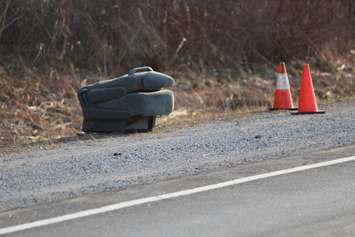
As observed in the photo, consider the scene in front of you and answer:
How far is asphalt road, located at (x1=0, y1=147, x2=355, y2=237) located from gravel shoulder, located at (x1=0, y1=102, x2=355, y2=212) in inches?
17.8

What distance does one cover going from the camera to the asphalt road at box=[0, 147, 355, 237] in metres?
6.84

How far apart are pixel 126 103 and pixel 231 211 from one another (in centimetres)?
500

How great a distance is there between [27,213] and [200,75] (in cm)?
1055

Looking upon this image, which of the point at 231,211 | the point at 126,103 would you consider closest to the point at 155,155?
the point at 126,103

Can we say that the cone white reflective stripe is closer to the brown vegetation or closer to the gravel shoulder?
the brown vegetation

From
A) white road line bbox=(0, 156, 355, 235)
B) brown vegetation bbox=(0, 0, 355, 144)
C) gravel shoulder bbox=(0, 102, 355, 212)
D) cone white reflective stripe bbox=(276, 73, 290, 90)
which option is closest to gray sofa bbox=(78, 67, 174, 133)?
gravel shoulder bbox=(0, 102, 355, 212)

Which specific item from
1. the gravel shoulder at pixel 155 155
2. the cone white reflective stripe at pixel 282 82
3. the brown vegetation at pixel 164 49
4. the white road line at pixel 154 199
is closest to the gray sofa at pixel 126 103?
the gravel shoulder at pixel 155 155

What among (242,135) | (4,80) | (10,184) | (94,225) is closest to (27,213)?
(94,225)

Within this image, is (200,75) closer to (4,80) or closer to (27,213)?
(4,80)

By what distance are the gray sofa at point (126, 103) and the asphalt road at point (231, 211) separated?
3447 mm

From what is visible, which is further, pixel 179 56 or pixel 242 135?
pixel 179 56

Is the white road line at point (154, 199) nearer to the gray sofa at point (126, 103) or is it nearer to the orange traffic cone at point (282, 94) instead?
the gray sofa at point (126, 103)

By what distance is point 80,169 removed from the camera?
9.39 metres

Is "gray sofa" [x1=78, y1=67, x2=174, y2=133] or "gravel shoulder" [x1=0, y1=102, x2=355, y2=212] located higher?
"gray sofa" [x1=78, y1=67, x2=174, y2=133]
